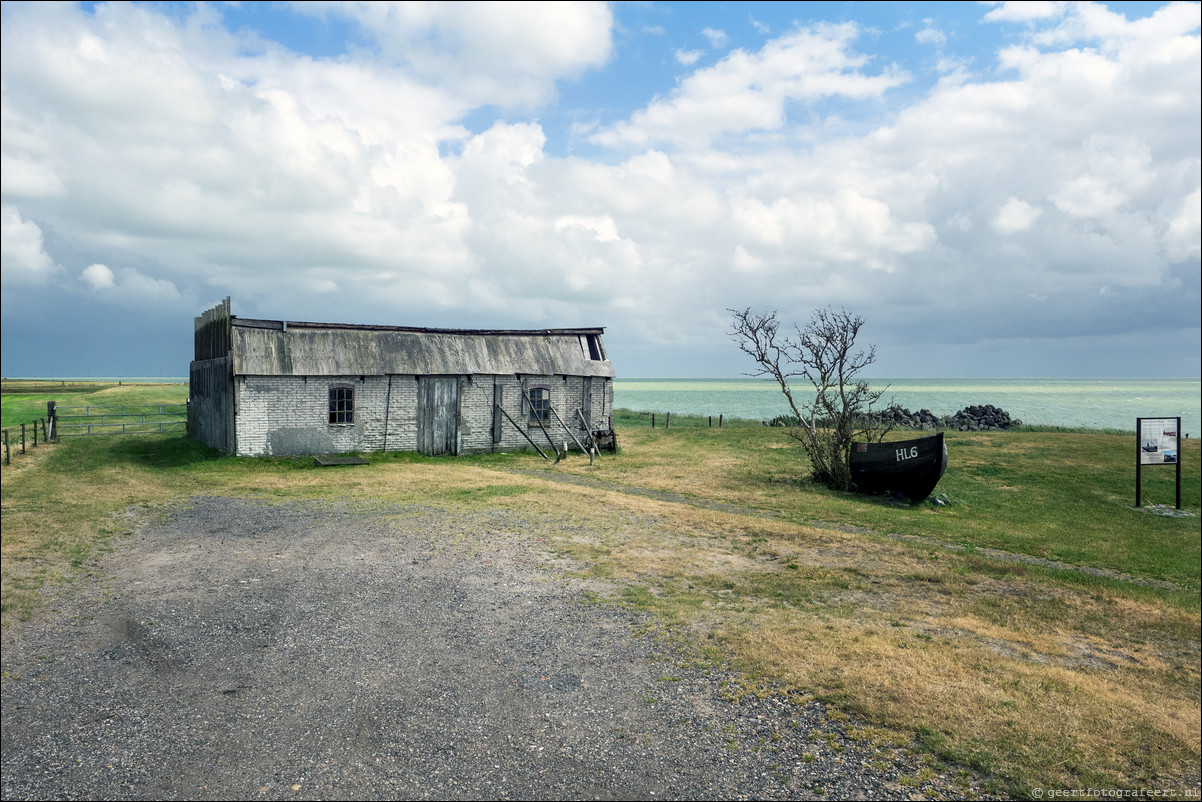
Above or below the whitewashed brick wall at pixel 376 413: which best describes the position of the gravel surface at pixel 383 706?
below

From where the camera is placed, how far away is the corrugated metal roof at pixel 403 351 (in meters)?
23.4

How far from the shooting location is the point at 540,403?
2886 centimetres

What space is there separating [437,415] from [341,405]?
3.61 meters

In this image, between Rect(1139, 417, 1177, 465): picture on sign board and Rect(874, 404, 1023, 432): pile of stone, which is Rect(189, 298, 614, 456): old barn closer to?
Rect(1139, 417, 1177, 465): picture on sign board

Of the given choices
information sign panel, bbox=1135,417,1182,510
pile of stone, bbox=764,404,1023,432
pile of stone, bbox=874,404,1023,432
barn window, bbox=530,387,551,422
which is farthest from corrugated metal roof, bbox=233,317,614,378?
pile of stone, bbox=874,404,1023,432

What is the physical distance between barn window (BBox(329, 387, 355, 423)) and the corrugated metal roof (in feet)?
2.40

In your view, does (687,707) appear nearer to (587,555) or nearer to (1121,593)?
(587,555)

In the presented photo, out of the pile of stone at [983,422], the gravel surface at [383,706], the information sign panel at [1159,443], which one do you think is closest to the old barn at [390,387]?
the gravel surface at [383,706]

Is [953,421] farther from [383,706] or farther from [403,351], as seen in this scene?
[383,706]

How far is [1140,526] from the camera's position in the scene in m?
16.5

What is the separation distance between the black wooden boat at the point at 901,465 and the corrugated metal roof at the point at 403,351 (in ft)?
42.1

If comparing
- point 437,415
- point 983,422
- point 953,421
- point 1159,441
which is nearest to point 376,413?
point 437,415

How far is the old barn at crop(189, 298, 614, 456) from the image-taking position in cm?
2323

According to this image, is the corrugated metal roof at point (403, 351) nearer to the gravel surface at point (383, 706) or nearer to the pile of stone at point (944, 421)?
the gravel surface at point (383, 706)
